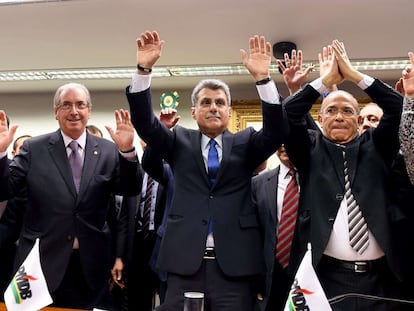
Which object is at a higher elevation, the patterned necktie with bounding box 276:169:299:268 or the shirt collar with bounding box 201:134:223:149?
the shirt collar with bounding box 201:134:223:149

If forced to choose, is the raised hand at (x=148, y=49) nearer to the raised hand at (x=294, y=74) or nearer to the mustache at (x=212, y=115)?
the mustache at (x=212, y=115)

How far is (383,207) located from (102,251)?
130 cm

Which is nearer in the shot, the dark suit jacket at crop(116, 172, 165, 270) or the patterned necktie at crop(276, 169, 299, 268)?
the patterned necktie at crop(276, 169, 299, 268)

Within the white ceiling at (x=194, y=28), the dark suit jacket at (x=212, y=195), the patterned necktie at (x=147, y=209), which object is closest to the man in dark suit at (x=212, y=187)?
the dark suit jacket at (x=212, y=195)

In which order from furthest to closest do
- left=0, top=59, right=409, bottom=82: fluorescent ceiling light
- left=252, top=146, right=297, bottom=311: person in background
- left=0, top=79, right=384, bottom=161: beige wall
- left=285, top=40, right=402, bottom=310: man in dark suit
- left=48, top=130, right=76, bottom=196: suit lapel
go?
left=0, top=79, right=384, bottom=161: beige wall → left=0, top=59, right=409, bottom=82: fluorescent ceiling light → left=252, top=146, right=297, bottom=311: person in background → left=48, top=130, right=76, bottom=196: suit lapel → left=285, top=40, right=402, bottom=310: man in dark suit

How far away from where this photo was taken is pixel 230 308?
1.78 meters

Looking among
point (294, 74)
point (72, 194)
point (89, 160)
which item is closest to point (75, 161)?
point (89, 160)

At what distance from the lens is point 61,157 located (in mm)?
2332

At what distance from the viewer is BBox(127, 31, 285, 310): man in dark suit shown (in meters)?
1.83

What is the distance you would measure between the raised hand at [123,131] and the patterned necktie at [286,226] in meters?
0.88

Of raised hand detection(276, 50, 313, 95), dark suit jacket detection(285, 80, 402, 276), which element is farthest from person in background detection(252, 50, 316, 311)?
dark suit jacket detection(285, 80, 402, 276)

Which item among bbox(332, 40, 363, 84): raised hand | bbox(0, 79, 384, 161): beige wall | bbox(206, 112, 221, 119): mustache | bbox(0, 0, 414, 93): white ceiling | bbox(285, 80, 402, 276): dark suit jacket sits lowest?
bbox(285, 80, 402, 276): dark suit jacket

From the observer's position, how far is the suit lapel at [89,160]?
2309 mm

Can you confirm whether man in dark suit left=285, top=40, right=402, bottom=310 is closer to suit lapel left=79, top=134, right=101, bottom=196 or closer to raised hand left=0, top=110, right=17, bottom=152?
suit lapel left=79, top=134, right=101, bottom=196
